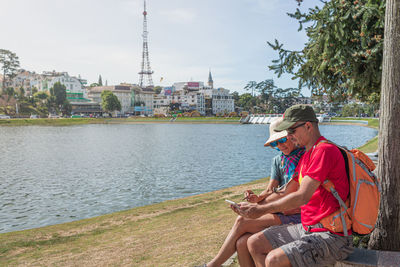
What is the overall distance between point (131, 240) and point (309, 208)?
4.93 metres

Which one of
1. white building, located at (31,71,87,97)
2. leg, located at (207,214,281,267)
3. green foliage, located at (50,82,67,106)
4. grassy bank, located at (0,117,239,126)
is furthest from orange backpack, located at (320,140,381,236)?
white building, located at (31,71,87,97)

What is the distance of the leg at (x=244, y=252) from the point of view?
3.23 metres

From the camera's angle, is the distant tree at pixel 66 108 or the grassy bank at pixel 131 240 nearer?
the grassy bank at pixel 131 240

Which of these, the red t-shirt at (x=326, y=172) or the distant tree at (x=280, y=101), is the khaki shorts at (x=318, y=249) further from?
the distant tree at (x=280, y=101)

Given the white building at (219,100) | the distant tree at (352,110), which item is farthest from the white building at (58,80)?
the distant tree at (352,110)

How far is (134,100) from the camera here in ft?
539

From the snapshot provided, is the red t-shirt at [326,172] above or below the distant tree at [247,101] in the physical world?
below

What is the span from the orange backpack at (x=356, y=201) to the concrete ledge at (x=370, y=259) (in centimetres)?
31

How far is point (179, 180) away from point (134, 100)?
15061cm

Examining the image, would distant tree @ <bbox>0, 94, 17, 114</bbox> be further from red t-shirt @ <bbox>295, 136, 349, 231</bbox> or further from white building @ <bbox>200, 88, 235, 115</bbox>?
red t-shirt @ <bbox>295, 136, 349, 231</bbox>

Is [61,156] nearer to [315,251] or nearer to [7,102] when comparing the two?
[315,251]

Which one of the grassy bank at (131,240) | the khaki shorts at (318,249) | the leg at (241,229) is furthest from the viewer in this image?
the grassy bank at (131,240)

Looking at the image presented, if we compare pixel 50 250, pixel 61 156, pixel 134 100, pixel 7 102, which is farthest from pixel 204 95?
pixel 50 250

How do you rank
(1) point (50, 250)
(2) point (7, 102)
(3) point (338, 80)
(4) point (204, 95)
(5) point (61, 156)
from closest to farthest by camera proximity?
(1) point (50, 250) < (3) point (338, 80) < (5) point (61, 156) < (2) point (7, 102) < (4) point (204, 95)
